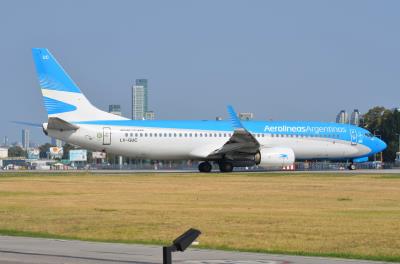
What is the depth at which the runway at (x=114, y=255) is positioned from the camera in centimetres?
1555

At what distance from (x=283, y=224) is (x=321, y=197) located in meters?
10.8

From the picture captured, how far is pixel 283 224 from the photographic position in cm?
2270

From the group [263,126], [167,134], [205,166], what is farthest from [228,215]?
[263,126]

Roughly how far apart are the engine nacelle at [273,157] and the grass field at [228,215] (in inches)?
576

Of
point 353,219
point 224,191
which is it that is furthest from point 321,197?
point 353,219

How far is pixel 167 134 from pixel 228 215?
33.3 meters

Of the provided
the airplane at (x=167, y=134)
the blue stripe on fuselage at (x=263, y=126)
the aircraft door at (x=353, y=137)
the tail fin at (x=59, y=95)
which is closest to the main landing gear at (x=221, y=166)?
the airplane at (x=167, y=134)

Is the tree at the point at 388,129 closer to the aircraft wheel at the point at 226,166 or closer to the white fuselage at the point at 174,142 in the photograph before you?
the white fuselage at the point at 174,142

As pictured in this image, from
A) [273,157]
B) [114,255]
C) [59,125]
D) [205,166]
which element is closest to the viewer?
[114,255]

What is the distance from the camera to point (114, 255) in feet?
53.9

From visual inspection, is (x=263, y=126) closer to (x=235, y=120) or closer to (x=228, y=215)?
(x=235, y=120)

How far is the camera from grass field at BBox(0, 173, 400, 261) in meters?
19.1

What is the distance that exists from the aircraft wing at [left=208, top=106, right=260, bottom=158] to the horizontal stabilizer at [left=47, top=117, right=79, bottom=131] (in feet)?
33.7

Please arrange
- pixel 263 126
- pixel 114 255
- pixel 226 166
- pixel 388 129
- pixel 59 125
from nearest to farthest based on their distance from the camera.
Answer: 1. pixel 114 255
2. pixel 59 125
3. pixel 226 166
4. pixel 263 126
5. pixel 388 129
